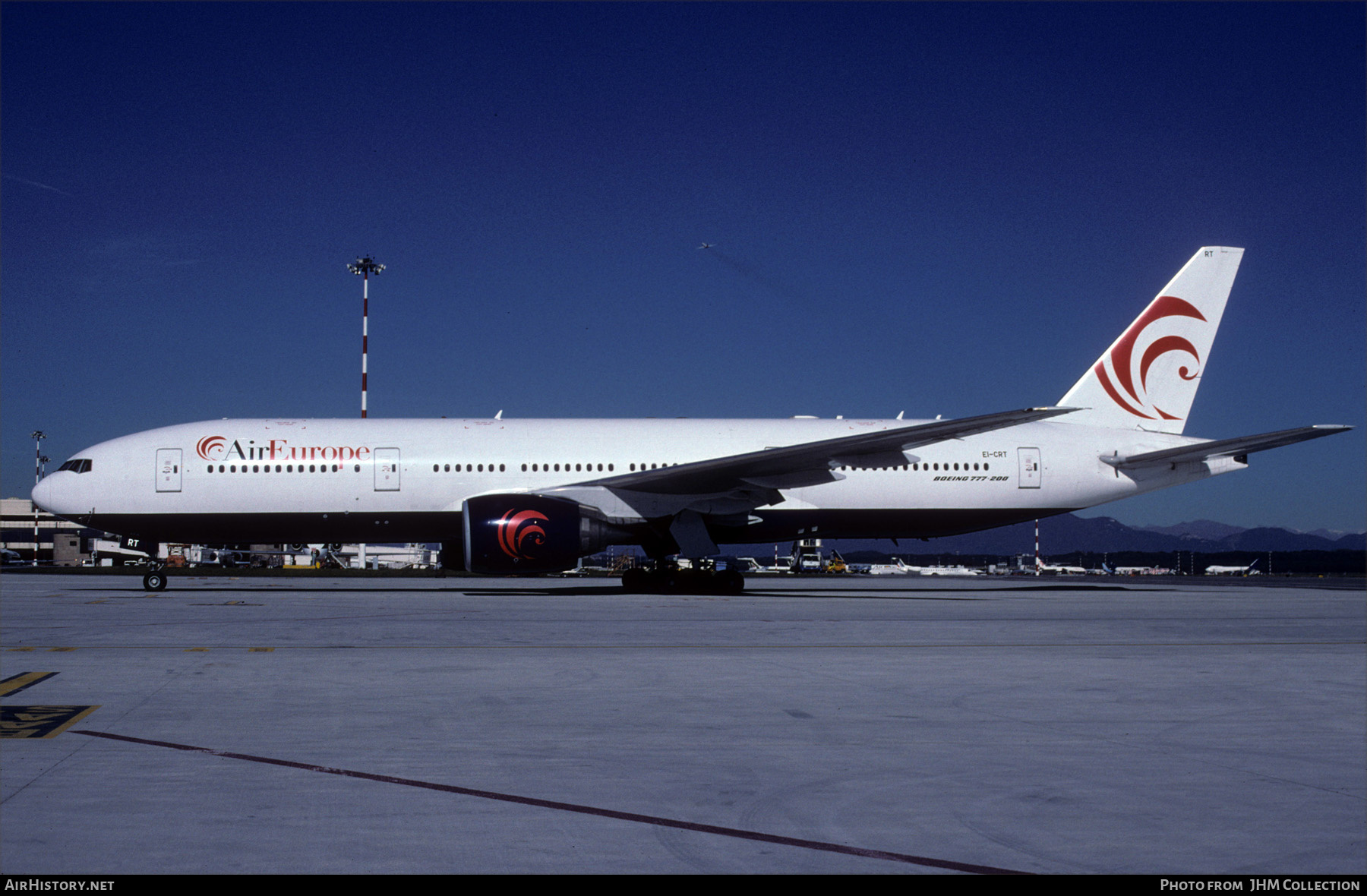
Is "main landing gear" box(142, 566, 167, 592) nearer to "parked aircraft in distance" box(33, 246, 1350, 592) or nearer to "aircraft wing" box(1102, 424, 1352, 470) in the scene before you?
"parked aircraft in distance" box(33, 246, 1350, 592)

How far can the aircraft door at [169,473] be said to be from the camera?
2344cm

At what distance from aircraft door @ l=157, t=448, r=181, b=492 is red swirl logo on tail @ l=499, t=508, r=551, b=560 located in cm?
785

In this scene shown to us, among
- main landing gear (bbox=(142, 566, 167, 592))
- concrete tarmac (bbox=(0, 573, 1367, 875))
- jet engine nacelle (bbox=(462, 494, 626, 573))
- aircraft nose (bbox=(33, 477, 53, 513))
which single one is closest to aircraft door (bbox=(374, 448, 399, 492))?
jet engine nacelle (bbox=(462, 494, 626, 573))

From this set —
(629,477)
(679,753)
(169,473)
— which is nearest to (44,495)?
(169,473)

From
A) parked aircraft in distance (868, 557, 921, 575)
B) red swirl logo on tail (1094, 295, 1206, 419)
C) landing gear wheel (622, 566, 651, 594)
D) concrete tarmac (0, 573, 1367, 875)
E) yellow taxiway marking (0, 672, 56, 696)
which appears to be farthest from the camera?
parked aircraft in distance (868, 557, 921, 575)

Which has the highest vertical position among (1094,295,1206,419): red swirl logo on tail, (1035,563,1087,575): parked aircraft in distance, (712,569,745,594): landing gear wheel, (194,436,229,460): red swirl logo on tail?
(1094,295,1206,419): red swirl logo on tail

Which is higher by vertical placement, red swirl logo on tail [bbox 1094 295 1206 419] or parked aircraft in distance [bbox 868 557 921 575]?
red swirl logo on tail [bbox 1094 295 1206 419]

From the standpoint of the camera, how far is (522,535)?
21438mm

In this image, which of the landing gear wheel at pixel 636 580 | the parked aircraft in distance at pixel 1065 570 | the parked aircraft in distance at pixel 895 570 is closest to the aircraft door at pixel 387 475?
the landing gear wheel at pixel 636 580

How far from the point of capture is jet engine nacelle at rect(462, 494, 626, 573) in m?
21.4

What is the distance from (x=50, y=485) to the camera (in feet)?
77.4

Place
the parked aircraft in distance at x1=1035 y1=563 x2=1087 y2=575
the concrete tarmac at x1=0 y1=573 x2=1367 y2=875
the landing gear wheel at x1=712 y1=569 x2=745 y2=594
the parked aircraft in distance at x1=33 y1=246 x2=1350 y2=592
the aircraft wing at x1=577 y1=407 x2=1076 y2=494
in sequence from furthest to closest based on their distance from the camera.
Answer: the parked aircraft in distance at x1=1035 y1=563 x2=1087 y2=575 → the landing gear wheel at x1=712 y1=569 x2=745 y2=594 → the parked aircraft in distance at x1=33 y1=246 x2=1350 y2=592 → the aircraft wing at x1=577 y1=407 x2=1076 y2=494 → the concrete tarmac at x1=0 y1=573 x2=1367 y2=875

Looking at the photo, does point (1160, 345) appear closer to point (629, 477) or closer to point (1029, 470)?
point (1029, 470)

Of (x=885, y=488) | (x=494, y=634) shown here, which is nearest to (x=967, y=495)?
(x=885, y=488)
